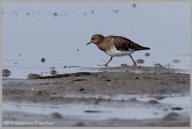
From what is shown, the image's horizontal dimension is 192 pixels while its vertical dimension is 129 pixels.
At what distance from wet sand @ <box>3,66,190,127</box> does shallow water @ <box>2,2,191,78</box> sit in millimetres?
1561

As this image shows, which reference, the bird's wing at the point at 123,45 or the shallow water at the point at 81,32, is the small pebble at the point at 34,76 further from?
the bird's wing at the point at 123,45

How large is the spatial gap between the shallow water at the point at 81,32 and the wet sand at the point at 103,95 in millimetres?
1561

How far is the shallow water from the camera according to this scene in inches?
676

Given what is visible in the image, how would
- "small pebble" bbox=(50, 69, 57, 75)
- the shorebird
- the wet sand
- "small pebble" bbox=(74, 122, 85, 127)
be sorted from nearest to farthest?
"small pebble" bbox=(74, 122, 85, 127), the wet sand, "small pebble" bbox=(50, 69, 57, 75), the shorebird

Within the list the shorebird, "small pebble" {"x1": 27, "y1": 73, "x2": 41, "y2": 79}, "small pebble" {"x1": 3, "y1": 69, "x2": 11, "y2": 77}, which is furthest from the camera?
the shorebird

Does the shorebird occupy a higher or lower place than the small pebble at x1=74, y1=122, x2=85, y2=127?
higher

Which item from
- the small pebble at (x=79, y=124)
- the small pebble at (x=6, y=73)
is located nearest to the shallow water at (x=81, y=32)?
the small pebble at (x=6, y=73)

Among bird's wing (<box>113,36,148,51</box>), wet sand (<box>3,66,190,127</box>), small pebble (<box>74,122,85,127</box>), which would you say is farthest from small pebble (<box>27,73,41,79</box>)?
small pebble (<box>74,122,85,127</box>)

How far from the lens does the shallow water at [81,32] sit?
1717 cm

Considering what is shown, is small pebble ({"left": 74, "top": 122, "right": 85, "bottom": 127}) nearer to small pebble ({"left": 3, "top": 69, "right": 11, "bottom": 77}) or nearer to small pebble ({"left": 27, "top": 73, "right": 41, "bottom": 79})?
small pebble ({"left": 27, "top": 73, "right": 41, "bottom": 79})

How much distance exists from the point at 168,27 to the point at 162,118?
1461cm

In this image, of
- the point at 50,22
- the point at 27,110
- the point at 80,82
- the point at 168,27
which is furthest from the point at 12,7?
the point at 27,110

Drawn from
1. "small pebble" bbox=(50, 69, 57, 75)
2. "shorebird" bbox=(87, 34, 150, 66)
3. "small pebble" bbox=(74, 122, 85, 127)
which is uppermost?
"shorebird" bbox=(87, 34, 150, 66)

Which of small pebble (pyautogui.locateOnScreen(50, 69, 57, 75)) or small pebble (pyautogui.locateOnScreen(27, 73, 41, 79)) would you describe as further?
small pebble (pyautogui.locateOnScreen(50, 69, 57, 75))
